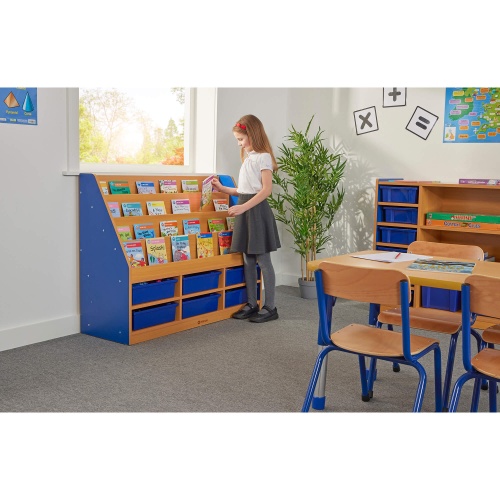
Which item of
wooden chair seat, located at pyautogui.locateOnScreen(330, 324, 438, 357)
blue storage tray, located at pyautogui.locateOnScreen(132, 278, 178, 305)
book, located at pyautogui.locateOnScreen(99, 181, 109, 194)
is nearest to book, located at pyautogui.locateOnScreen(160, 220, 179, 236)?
blue storage tray, located at pyautogui.locateOnScreen(132, 278, 178, 305)

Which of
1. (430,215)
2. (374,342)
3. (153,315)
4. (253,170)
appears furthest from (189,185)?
(374,342)

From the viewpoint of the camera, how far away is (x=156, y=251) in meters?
4.46

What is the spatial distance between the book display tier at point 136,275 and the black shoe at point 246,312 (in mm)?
166

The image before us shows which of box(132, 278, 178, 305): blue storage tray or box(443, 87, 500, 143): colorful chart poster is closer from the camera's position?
box(132, 278, 178, 305): blue storage tray

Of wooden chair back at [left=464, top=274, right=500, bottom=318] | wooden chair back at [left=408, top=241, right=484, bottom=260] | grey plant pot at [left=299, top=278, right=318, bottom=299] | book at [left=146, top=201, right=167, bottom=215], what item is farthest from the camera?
grey plant pot at [left=299, top=278, right=318, bottom=299]

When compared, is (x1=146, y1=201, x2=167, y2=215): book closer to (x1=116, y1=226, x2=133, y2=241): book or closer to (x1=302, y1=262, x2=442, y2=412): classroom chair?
(x1=116, y1=226, x2=133, y2=241): book

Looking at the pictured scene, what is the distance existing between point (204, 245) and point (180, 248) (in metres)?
0.25

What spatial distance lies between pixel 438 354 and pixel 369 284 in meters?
0.63

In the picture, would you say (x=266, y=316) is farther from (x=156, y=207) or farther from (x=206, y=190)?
(x=156, y=207)

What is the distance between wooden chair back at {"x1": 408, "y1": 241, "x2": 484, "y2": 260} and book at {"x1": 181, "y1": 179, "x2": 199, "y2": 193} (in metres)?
2.04

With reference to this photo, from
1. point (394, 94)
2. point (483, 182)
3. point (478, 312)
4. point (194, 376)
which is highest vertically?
point (394, 94)

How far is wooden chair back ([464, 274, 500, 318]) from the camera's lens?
2297mm

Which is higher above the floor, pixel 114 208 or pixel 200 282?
pixel 114 208
